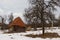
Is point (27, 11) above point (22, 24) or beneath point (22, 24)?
above

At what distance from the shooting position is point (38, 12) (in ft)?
96.2

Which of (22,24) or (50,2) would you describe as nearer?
(50,2)

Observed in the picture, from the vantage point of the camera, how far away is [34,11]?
29.1 meters

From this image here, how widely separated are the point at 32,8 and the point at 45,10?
1.82 m

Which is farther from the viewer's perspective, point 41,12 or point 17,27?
point 17,27

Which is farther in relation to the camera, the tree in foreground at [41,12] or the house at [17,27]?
the house at [17,27]

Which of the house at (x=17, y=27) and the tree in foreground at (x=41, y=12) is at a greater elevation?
the tree in foreground at (x=41, y=12)

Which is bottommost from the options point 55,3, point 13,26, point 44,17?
point 13,26

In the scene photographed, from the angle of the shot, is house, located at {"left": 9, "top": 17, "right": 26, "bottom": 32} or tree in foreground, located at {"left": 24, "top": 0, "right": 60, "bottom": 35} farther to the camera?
house, located at {"left": 9, "top": 17, "right": 26, "bottom": 32}

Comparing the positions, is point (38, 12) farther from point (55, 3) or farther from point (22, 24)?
point (22, 24)

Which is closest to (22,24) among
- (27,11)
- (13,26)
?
(13,26)

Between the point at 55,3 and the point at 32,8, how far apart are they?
332cm

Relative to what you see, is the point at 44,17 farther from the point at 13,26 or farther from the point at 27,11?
the point at 13,26

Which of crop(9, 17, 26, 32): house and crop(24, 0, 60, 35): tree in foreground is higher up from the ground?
crop(24, 0, 60, 35): tree in foreground
